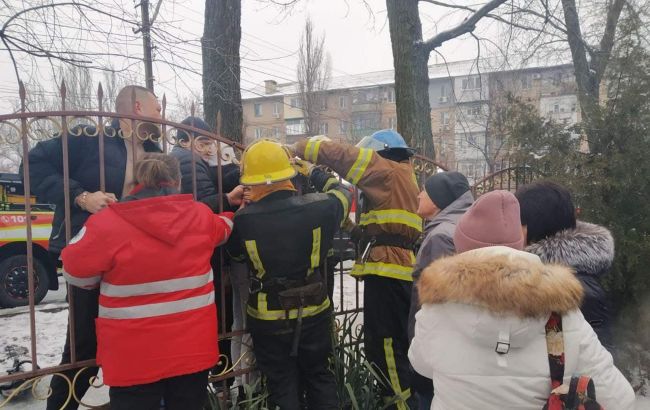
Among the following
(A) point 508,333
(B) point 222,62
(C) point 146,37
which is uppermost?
(C) point 146,37

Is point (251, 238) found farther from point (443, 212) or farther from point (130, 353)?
point (443, 212)

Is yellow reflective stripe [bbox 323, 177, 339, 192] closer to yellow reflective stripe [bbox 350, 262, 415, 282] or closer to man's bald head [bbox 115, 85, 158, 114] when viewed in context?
yellow reflective stripe [bbox 350, 262, 415, 282]

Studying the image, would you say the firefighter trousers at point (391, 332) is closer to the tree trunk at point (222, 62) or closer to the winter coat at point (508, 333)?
the winter coat at point (508, 333)

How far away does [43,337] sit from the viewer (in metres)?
5.10

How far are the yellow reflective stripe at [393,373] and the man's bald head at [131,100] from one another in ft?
7.02

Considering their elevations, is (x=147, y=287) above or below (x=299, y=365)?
above

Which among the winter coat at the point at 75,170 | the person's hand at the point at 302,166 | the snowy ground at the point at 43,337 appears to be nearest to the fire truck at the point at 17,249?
the snowy ground at the point at 43,337

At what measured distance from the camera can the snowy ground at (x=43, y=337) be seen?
3643 mm

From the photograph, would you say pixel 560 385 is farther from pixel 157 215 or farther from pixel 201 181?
pixel 201 181

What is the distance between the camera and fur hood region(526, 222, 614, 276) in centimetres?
Answer: 192

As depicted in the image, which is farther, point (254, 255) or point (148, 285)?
point (254, 255)

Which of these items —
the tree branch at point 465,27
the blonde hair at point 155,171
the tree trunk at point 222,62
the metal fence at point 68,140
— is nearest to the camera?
the blonde hair at point 155,171

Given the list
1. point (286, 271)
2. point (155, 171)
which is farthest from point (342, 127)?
point (155, 171)

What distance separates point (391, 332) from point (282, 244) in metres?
1.12
